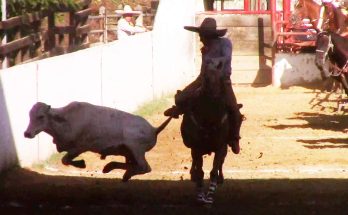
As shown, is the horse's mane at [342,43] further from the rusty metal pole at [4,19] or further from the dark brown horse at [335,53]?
the rusty metal pole at [4,19]

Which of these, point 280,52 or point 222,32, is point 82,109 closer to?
point 222,32

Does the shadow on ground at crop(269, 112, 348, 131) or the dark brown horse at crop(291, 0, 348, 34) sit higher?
the dark brown horse at crop(291, 0, 348, 34)

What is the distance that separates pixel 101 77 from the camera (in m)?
23.1

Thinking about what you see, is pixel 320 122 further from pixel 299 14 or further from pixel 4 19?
pixel 299 14

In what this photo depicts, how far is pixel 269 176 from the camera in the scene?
16.9 meters

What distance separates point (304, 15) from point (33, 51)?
37.2 ft

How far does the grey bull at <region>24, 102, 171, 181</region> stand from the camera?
1322cm

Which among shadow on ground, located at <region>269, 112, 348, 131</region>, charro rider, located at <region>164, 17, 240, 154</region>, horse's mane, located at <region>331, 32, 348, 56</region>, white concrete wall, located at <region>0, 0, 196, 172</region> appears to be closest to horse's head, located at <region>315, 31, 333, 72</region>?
horse's mane, located at <region>331, 32, 348, 56</region>

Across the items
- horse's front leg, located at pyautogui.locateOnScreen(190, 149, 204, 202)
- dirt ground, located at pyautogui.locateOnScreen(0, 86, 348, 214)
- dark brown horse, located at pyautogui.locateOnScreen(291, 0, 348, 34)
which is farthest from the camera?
dark brown horse, located at pyautogui.locateOnScreen(291, 0, 348, 34)

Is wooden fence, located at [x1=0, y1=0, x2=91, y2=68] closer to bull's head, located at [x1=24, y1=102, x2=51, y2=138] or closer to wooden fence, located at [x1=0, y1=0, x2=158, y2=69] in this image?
wooden fence, located at [x1=0, y1=0, x2=158, y2=69]

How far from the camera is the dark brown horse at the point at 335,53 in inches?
950

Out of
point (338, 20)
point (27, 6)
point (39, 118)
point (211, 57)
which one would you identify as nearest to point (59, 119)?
point (39, 118)

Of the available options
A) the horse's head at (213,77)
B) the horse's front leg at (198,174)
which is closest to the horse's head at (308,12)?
the horse's front leg at (198,174)

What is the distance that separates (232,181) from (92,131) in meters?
3.48
